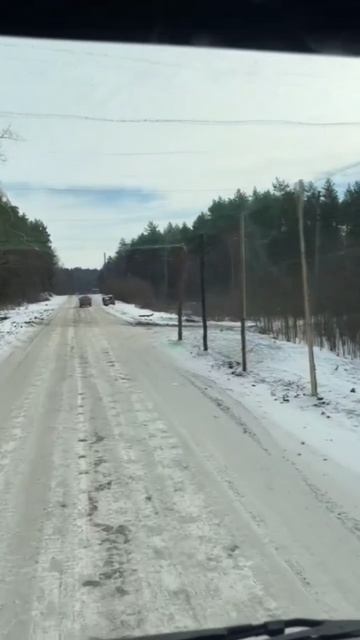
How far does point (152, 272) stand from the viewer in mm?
92188

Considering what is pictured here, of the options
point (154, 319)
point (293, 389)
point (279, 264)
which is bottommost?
point (293, 389)

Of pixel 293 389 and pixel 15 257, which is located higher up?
pixel 15 257

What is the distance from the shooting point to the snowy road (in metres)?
3.61

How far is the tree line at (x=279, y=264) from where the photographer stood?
1019 inches

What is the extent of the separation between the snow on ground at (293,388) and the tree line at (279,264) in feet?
8.60

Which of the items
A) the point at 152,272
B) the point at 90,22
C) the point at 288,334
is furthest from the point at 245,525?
the point at 152,272

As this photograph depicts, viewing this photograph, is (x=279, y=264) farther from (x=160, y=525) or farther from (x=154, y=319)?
(x=160, y=525)

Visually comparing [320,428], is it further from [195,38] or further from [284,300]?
[284,300]

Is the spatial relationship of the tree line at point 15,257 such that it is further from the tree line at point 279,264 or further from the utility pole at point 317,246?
the utility pole at point 317,246

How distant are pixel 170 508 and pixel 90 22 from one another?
3.97 m

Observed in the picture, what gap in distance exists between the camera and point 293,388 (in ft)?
38.4

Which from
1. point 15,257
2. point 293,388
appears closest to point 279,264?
point 15,257

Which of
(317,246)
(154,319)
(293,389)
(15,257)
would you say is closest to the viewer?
(293,389)

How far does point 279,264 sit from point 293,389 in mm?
33806
